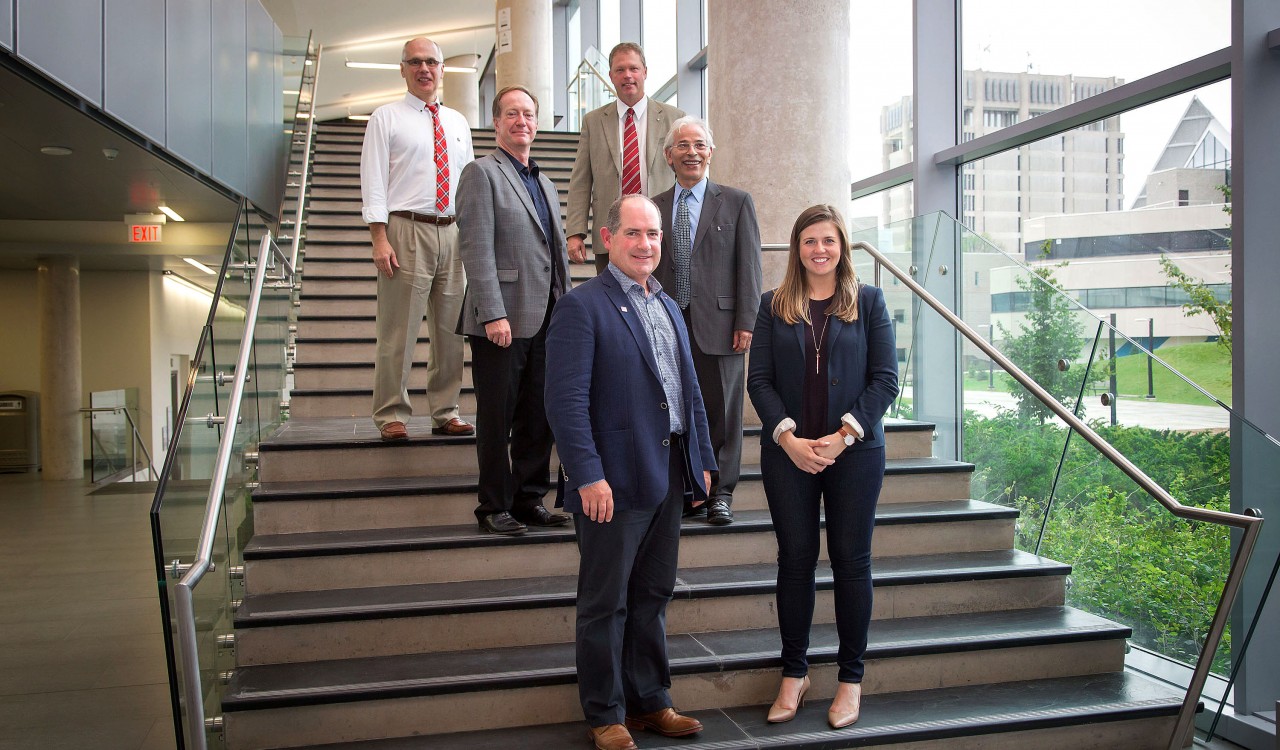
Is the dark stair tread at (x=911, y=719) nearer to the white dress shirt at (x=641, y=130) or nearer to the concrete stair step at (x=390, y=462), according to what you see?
the concrete stair step at (x=390, y=462)

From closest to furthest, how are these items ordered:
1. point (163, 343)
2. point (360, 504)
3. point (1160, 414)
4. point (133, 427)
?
point (1160, 414) < point (360, 504) < point (133, 427) < point (163, 343)

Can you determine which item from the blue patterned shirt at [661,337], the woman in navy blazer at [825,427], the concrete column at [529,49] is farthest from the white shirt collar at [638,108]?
the concrete column at [529,49]

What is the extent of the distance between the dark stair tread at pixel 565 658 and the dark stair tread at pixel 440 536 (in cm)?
43

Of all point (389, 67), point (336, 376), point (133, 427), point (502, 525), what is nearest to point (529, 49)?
point (133, 427)

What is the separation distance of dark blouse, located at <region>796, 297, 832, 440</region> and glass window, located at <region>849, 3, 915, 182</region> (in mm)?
3696

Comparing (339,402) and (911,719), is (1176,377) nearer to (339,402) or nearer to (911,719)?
(911,719)

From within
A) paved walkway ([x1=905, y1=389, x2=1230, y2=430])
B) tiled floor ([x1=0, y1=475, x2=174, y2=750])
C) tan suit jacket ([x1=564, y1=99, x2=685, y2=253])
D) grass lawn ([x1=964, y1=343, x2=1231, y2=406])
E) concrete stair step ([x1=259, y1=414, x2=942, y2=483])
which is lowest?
tiled floor ([x1=0, y1=475, x2=174, y2=750])

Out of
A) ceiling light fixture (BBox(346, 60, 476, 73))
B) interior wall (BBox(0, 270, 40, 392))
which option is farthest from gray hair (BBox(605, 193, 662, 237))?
ceiling light fixture (BBox(346, 60, 476, 73))

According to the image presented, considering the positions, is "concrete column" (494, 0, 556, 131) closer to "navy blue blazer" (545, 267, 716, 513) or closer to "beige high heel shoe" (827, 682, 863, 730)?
"navy blue blazer" (545, 267, 716, 513)

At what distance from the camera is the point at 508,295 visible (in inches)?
139

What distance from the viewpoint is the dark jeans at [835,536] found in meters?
2.86

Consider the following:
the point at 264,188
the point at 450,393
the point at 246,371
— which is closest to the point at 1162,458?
the point at 450,393

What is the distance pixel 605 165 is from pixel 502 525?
156 cm

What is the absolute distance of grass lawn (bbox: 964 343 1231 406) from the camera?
3.60m
